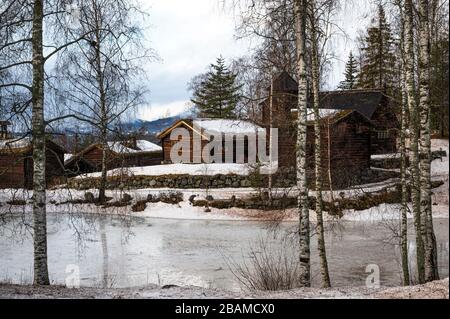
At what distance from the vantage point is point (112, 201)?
2497 centimetres

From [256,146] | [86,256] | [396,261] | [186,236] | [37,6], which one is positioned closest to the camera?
[37,6]

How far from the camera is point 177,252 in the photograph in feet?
49.1

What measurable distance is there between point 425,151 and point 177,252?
931 centimetres

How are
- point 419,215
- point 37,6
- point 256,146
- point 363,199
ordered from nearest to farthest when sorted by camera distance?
point 37,6
point 419,215
point 363,199
point 256,146

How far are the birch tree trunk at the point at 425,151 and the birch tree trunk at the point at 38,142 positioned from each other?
21.9 ft

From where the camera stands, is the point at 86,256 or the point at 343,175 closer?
the point at 86,256

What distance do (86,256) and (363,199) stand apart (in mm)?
13357

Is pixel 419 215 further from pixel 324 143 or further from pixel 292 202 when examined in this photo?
pixel 324 143

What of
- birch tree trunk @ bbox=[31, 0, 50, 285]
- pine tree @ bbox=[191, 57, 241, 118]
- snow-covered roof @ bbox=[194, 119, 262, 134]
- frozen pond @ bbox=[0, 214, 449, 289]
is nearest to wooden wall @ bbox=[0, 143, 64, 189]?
birch tree trunk @ bbox=[31, 0, 50, 285]

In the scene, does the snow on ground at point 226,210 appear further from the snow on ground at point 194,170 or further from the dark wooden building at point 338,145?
the dark wooden building at point 338,145

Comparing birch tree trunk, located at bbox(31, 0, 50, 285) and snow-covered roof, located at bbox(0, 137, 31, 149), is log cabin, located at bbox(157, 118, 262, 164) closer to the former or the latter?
snow-covered roof, located at bbox(0, 137, 31, 149)

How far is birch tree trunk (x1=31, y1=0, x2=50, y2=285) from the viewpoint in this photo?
7.61m
